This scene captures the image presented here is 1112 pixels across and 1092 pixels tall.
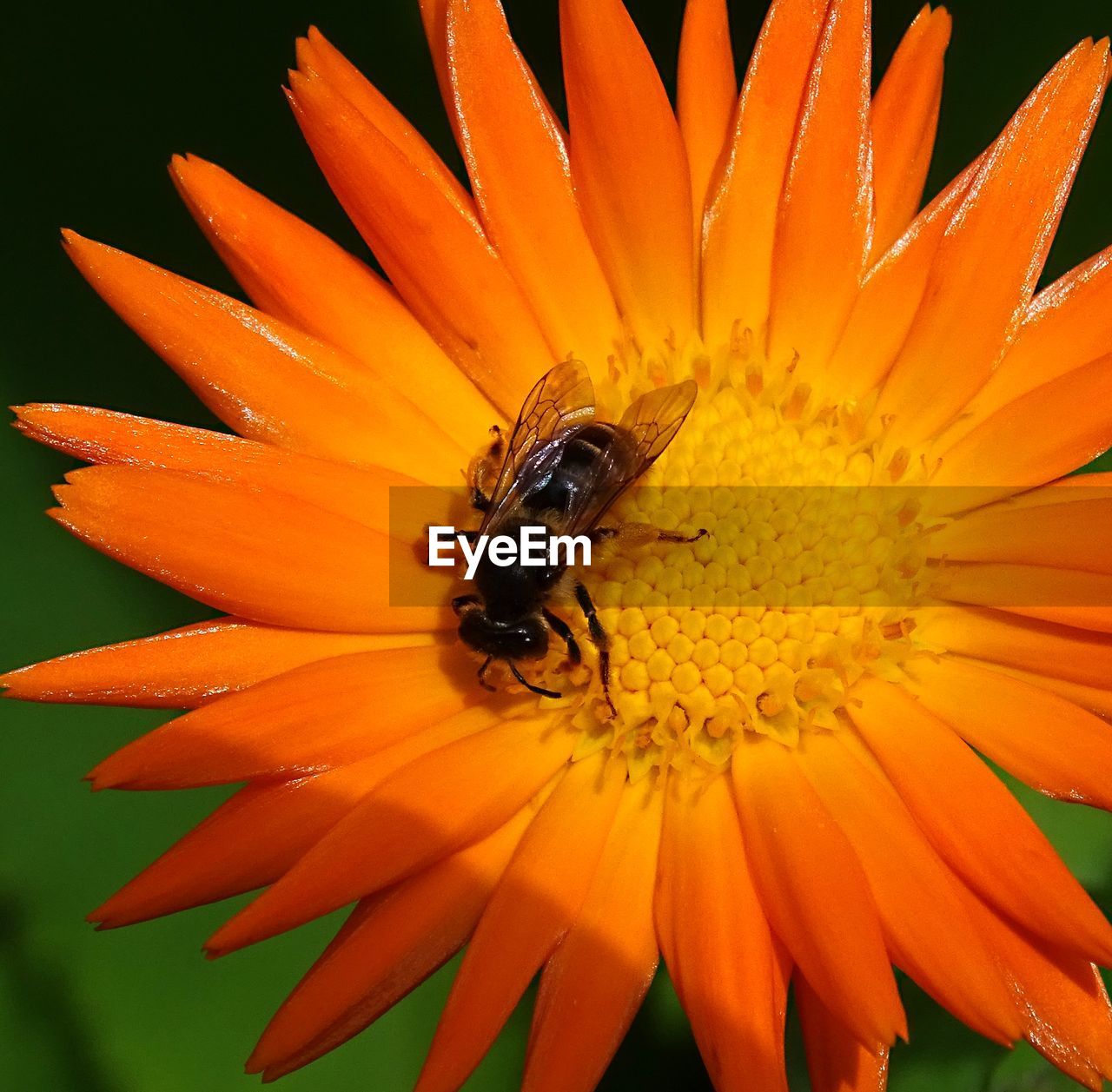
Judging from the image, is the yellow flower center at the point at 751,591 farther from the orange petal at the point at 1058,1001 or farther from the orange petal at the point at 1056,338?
the orange petal at the point at 1058,1001

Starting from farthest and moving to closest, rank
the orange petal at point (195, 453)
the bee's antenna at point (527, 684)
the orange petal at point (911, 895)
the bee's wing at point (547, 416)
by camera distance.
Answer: the bee's wing at point (547, 416), the bee's antenna at point (527, 684), the orange petal at point (195, 453), the orange petal at point (911, 895)

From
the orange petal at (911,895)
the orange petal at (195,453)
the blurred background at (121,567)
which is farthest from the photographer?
the blurred background at (121,567)

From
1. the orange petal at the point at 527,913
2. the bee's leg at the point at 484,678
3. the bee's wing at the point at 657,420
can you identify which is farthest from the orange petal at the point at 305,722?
the bee's wing at the point at 657,420

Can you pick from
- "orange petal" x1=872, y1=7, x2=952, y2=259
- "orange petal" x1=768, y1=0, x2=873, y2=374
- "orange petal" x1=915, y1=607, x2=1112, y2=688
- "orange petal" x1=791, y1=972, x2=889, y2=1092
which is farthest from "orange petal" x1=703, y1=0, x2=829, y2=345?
"orange petal" x1=791, y1=972, x2=889, y2=1092

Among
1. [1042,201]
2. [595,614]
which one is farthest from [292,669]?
[1042,201]

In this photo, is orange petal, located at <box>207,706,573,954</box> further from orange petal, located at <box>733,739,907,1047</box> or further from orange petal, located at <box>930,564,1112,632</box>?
orange petal, located at <box>930,564,1112,632</box>

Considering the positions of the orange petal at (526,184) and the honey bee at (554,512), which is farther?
the orange petal at (526,184)
